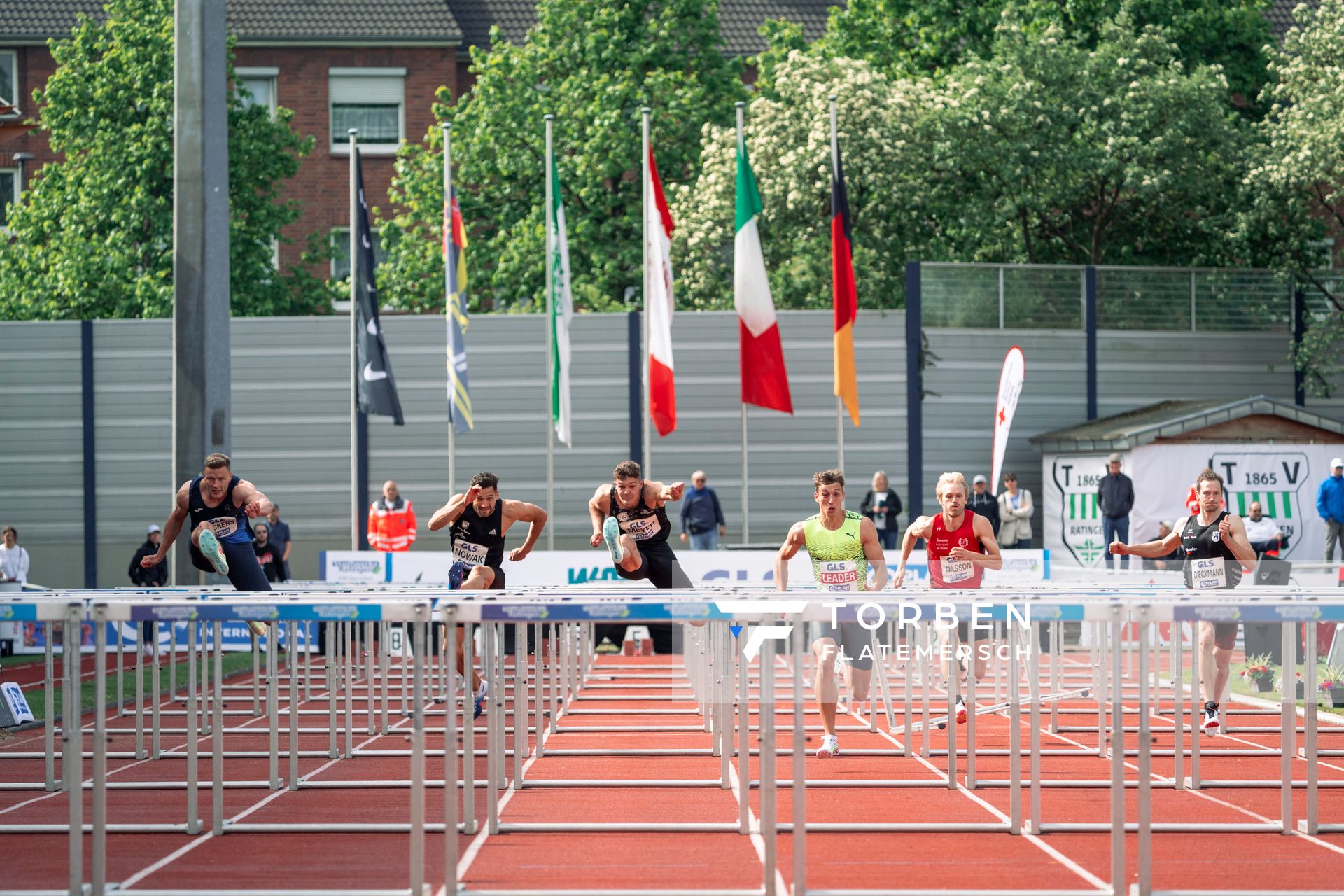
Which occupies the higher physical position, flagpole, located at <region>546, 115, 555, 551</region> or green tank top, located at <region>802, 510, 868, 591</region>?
flagpole, located at <region>546, 115, 555, 551</region>

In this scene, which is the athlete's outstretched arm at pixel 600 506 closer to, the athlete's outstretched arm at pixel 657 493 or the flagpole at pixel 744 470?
the athlete's outstretched arm at pixel 657 493

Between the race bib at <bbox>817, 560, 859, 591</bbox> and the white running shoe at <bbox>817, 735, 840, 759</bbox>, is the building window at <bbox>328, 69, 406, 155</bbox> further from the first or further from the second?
the race bib at <bbox>817, 560, 859, 591</bbox>

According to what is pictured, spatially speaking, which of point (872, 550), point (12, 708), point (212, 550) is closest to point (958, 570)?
point (872, 550)

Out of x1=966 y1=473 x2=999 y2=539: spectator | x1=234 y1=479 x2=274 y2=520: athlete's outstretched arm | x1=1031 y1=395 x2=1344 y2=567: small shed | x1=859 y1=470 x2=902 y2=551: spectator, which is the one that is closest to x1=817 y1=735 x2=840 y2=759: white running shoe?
x1=234 y1=479 x2=274 y2=520: athlete's outstretched arm

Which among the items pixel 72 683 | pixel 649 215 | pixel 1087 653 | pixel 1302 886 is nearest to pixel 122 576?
pixel 649 215

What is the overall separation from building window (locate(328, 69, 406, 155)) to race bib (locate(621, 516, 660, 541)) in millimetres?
34297

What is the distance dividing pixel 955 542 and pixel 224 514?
5.02 metres

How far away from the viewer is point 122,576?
28.2 meters

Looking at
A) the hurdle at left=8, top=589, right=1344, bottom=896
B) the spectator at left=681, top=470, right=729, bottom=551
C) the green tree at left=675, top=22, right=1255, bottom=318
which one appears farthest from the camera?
the green tree at left=675, top=22, right=1255, bottom=318

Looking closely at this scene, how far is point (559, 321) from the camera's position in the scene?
2522cm

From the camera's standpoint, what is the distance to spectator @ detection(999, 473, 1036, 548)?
25.8 m

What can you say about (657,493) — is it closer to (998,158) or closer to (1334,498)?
(1334,498)

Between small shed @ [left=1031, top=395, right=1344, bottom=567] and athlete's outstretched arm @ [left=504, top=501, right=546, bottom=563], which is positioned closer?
athlete's outstretched arm @ [left=504, top=501, right=546, bottom=563]

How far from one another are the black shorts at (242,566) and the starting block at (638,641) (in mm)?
11182
